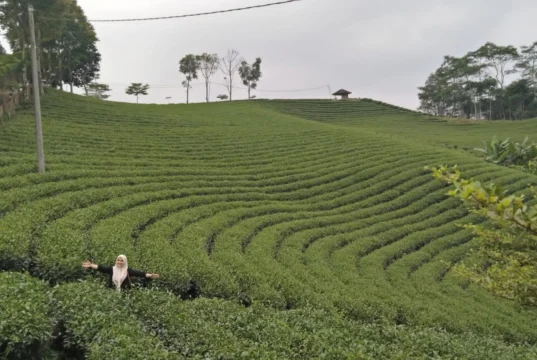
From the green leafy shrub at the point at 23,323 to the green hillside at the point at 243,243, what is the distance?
0.04m

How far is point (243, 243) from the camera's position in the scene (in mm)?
11570

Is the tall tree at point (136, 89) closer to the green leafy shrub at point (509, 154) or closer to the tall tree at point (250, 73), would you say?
the tall tree at point (250, 73)

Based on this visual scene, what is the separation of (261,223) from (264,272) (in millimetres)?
3770

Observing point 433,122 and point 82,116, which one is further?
point 433,122

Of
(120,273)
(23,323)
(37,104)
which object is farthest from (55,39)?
(23,323)

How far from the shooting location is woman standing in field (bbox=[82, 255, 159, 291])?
7422mm

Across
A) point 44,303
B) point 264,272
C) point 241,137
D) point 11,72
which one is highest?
point 11,72

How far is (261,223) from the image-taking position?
13.2m

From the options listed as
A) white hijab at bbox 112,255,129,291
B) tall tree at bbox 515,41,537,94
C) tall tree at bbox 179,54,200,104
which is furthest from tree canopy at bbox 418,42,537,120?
white hijab at bbox 112,255,129,291

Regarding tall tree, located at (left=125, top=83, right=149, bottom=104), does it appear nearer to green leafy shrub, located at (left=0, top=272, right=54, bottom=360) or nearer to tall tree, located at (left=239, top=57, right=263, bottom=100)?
tall tree, located at (left=239, top=57, right=263, bottom=100)

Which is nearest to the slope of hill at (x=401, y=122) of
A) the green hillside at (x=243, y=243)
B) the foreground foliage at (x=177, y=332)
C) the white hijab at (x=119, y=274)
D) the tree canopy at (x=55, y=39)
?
the green hillside at (x=243, y=243)

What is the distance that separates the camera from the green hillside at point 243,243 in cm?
589

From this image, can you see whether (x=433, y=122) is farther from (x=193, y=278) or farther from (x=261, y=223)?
(x=193, y=278)

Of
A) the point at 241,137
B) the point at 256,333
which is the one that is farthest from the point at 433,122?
the point at 256,333
